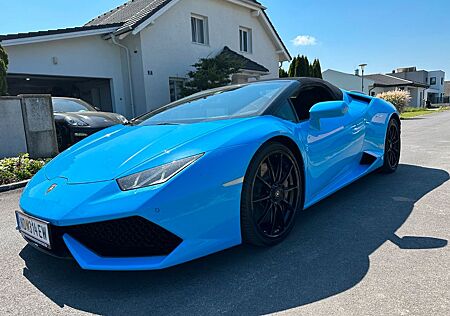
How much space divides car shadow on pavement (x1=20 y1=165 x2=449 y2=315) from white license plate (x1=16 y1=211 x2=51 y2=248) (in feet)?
0.87

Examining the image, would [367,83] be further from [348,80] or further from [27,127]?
[27,127]

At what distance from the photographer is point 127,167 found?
189 centimetres

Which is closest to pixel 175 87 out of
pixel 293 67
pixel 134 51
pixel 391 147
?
pixel 134 51

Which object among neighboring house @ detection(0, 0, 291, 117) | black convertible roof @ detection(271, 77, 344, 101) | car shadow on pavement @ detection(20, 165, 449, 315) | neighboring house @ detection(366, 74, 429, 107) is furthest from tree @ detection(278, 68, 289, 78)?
car shadow on pavement @ detection(20, 165, 449, 315)

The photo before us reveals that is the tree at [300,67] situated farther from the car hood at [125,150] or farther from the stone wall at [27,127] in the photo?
the car hood at [125,150]

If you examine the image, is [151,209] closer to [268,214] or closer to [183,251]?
[183,251]

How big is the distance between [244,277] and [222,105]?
1388 mm

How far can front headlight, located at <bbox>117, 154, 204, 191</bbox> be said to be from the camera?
175 cm

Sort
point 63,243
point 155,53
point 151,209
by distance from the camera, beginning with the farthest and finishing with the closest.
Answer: point 155,53 < point 63,243 < point 151,209

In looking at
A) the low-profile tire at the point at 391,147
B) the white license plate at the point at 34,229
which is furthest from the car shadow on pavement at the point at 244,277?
the low-profile tire at the point at 391,147

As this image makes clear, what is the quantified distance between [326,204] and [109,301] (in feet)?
6.94

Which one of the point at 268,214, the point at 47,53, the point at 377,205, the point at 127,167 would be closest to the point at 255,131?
the point at 268,214

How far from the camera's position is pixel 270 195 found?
7.36 ft

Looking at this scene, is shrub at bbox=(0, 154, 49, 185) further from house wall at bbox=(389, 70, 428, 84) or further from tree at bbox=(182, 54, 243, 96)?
house wall at bbox=(389, 70, 428, 84)
